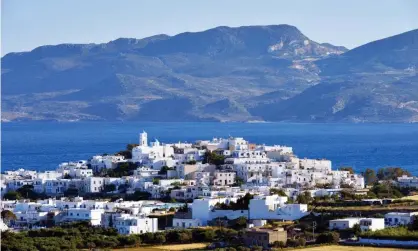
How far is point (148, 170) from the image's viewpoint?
1563 inches

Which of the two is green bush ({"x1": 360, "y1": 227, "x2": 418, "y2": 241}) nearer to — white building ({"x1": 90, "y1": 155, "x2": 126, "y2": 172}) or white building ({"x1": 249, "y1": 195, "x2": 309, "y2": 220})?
white building ({"x1": 249, "y1": 195, "x2": 309, "y2": 220})

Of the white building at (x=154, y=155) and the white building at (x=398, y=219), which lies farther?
the white building at (x=154, y=155)

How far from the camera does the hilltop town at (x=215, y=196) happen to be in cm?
2794

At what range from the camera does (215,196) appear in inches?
1328

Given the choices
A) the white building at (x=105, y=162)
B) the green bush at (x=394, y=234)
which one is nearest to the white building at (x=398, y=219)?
the green bush at (x=394, y=234)

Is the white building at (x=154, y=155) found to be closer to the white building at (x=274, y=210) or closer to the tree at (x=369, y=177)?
the tree at (x=369, y=177)

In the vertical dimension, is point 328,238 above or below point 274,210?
below

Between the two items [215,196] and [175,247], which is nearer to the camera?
[175,247]

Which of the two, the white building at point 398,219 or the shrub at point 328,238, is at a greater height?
the white building at point 398,219

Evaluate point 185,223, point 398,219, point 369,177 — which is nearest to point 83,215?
point 185,223

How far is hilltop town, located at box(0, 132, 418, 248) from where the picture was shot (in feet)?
91.7

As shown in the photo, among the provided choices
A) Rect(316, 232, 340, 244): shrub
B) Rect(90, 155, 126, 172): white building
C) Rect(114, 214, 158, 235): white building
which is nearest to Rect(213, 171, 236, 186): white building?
Rect(90, 155, 126, 172): white building

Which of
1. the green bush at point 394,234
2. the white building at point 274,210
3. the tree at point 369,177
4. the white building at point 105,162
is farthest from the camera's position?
the white building at point 105,162

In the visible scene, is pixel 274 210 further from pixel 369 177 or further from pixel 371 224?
pixel 369 177
